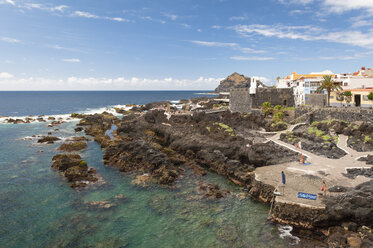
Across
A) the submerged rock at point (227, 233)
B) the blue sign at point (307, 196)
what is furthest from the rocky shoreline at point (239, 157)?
the submerged rock at point (227, 233)

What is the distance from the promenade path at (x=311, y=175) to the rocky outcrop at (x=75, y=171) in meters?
18.5

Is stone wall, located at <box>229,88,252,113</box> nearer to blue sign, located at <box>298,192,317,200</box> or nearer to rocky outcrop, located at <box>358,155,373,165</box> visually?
rocky outcrop, located at <box>358,155,373,165</box>

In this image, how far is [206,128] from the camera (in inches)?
1799

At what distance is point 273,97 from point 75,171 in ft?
148

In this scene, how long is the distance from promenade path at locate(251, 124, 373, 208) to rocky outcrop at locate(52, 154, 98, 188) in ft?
60.7

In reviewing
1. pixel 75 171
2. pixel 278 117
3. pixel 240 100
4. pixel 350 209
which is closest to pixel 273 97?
pixel 240 100

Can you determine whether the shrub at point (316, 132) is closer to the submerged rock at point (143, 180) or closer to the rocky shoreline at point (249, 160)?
the rocky shoreline at point (249, 160)

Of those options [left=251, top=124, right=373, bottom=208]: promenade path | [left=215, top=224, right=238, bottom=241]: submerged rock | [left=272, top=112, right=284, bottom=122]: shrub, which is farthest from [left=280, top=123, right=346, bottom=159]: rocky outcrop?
[left=215, top=224, right=238, bottom=241]: submerged rock

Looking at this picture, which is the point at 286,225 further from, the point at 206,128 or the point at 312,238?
the point at 206,128

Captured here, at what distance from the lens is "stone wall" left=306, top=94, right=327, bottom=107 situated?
52978 mm

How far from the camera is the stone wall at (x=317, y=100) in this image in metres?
53.0

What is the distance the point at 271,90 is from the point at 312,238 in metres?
44.5

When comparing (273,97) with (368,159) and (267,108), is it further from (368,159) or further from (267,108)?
(368,159)

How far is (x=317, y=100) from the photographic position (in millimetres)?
53906
